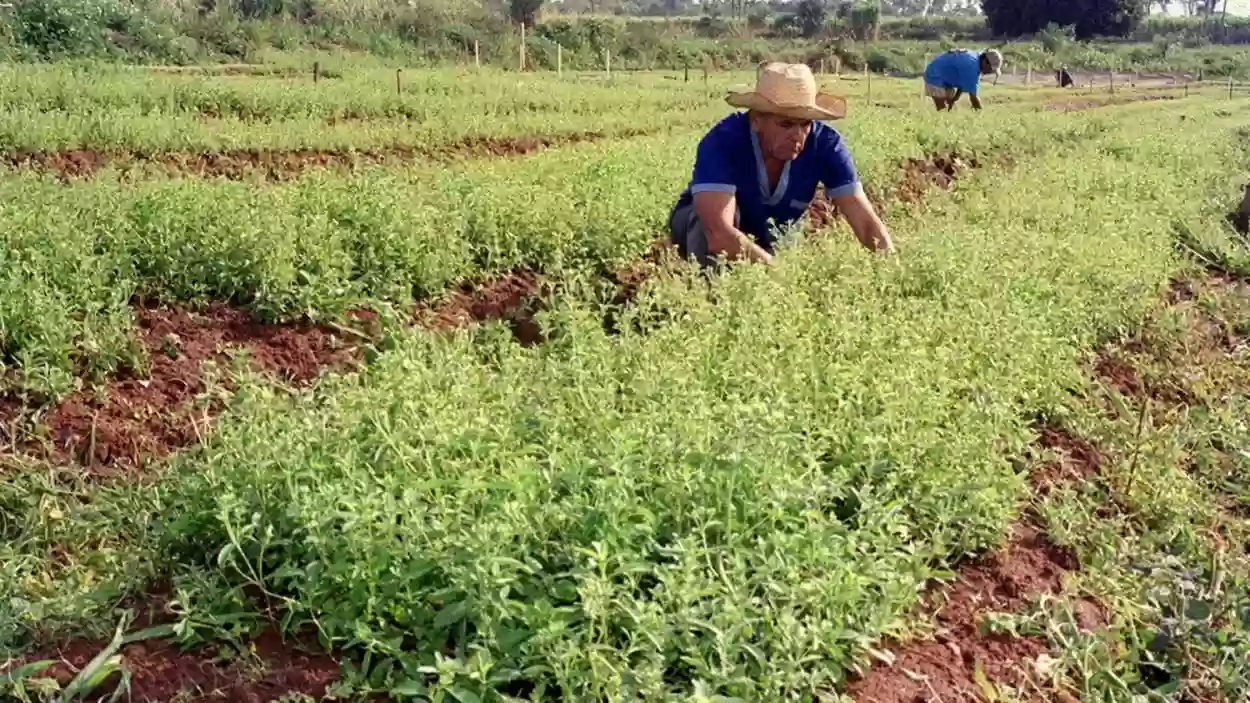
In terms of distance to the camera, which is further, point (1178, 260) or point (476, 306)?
point (1178, 260)

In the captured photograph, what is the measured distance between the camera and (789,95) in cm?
519

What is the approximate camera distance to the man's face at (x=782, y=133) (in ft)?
17.5

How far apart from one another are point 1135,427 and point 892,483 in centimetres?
205

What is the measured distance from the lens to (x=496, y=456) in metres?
2.93

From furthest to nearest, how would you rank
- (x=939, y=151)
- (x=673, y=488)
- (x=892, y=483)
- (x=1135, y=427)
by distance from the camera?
(x=939, y=151) < (x=1135, y=427) < (x=892, y=483) < (x=673, y=488)

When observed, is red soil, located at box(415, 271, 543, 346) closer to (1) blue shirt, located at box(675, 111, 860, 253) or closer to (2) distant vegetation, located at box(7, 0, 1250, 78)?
(1) blue shirt, located at box(675, 111, 860, 253)

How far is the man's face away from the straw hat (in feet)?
0.20

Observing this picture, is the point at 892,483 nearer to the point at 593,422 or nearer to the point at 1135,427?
the point at 593,422

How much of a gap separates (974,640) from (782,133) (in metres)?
2.89

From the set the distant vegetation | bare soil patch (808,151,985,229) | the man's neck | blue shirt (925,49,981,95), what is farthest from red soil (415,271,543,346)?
the distant vegetation

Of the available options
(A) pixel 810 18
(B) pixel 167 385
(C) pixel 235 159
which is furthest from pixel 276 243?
A: (A) pixel 810 18

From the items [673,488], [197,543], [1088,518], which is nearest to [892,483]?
[673,488]

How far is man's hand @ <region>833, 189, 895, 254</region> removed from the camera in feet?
18.0

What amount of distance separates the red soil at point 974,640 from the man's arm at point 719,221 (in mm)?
2099
